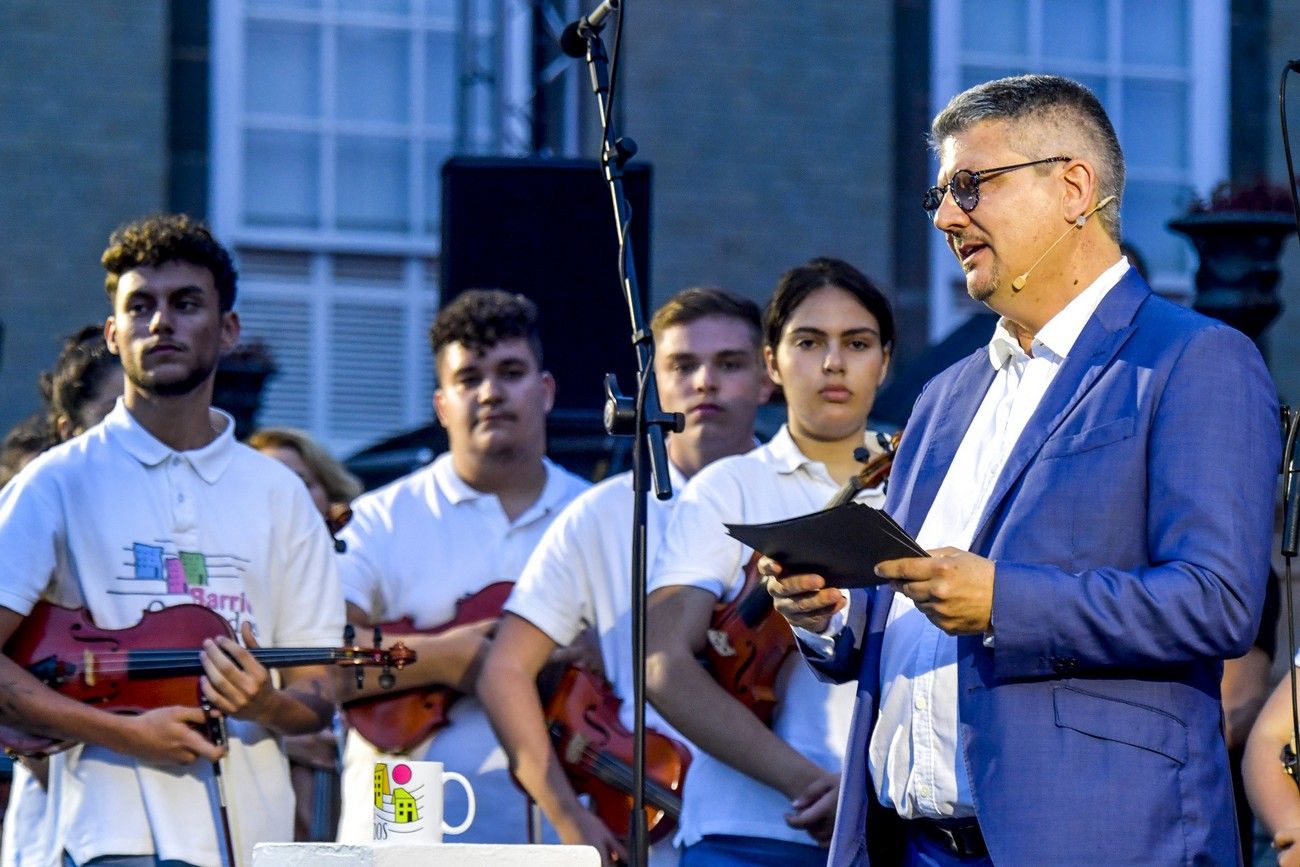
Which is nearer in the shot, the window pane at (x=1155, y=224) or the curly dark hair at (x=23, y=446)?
the curly dark hair at (x=23, y=446)

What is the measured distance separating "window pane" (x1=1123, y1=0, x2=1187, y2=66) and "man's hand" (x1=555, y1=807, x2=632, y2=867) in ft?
27.5

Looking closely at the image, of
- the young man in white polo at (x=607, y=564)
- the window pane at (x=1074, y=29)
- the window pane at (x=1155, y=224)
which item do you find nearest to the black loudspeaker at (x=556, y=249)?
the young man in white polo at (x=607, y=564)

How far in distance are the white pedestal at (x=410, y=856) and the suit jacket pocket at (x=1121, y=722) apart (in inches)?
28.6

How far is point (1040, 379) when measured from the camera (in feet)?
10.7

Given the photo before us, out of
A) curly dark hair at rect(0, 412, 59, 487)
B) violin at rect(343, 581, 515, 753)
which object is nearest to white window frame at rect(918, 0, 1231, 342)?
curly dark hair at rect(0, 412, 59, 487)

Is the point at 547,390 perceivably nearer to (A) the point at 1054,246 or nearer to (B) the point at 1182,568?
(A) the point at 1054,246

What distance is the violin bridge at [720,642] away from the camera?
443cm

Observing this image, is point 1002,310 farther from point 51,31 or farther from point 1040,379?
point 51,31

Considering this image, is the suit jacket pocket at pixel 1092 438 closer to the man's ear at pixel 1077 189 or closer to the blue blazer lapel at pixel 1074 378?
the blue blazer lapel at pixel 1074 378

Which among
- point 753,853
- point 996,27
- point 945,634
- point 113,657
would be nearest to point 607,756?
point 753,853

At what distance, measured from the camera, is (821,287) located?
470cm

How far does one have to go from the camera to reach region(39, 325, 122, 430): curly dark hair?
5.64 meters

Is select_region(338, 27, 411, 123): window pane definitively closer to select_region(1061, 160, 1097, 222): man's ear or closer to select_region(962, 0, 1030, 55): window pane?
select_region(962, 0, 1030, 55): window pane

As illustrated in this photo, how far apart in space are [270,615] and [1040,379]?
6.44 ft
